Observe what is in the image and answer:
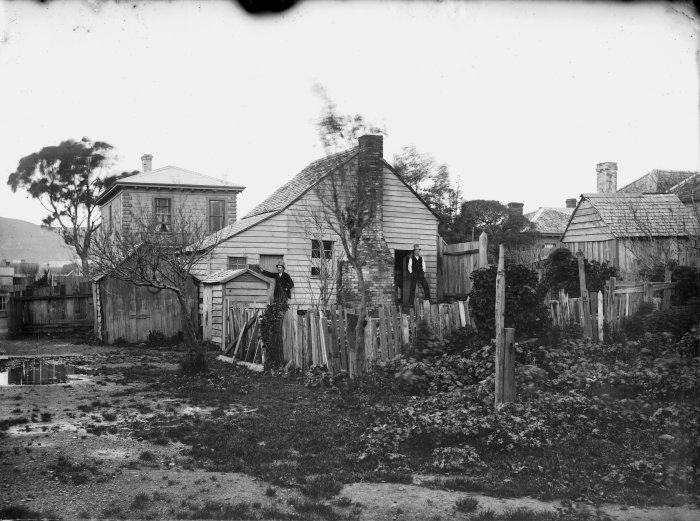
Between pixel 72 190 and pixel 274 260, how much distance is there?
76.6 feet

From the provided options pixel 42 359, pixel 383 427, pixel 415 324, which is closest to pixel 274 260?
pixel 42 359

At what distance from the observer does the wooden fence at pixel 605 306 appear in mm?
13930

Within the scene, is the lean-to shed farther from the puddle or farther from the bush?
the bush

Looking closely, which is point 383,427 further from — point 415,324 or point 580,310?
point 580,310

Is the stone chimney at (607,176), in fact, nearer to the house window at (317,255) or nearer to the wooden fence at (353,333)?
the house window at (317,255)

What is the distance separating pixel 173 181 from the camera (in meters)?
34.3

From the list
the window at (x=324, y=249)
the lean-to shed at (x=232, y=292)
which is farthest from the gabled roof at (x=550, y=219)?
the lean-to shed at (x=232, y=292)

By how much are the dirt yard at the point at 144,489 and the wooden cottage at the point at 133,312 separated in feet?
38.1

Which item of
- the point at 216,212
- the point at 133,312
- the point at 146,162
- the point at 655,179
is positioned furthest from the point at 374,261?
the point at 655,179

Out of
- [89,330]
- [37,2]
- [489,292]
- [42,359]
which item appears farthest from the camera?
[89,330]

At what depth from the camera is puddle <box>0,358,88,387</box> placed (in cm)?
1319

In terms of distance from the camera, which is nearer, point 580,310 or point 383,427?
point 383,427

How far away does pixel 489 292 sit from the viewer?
1242 cm

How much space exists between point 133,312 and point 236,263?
392 cm
